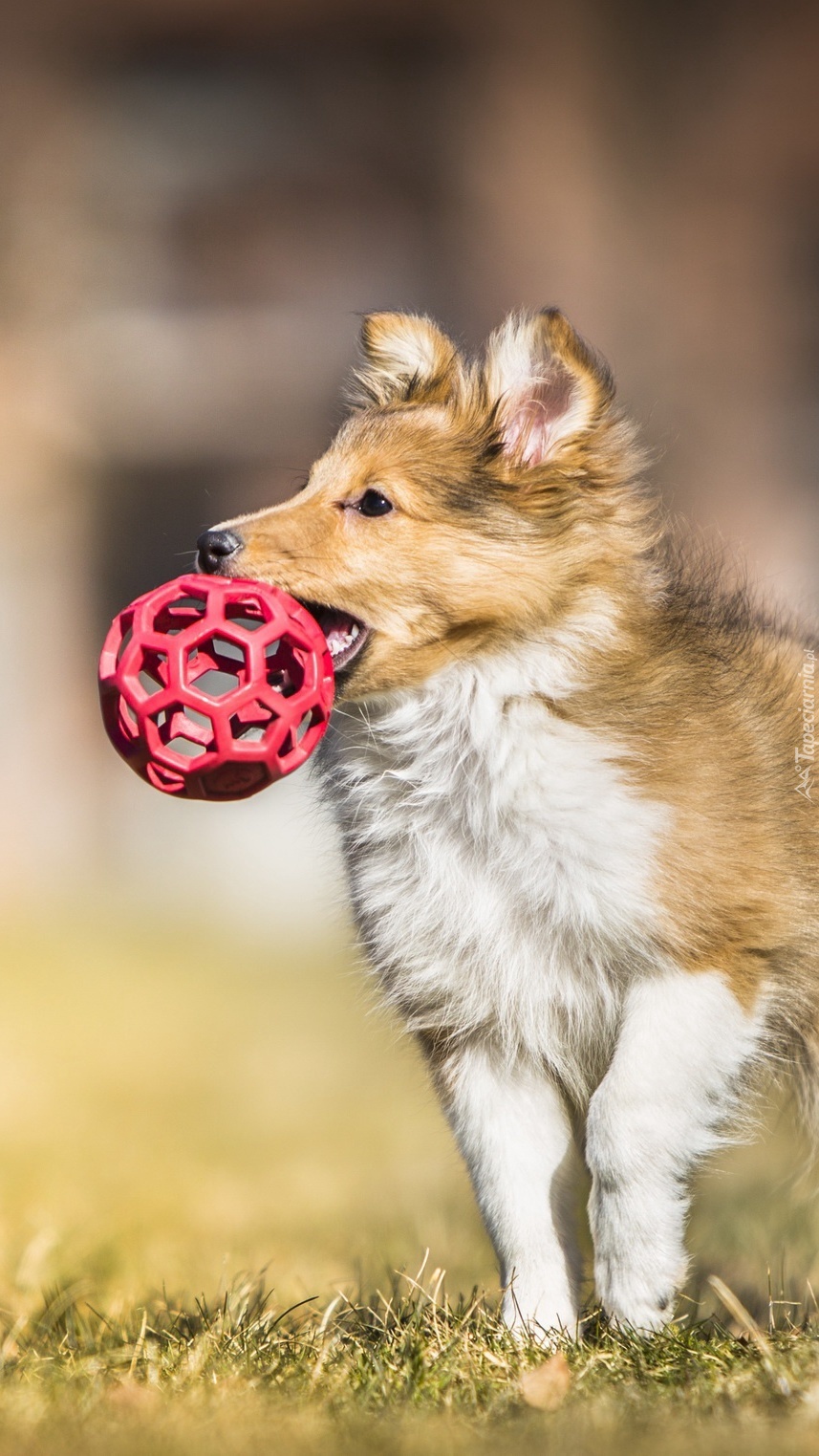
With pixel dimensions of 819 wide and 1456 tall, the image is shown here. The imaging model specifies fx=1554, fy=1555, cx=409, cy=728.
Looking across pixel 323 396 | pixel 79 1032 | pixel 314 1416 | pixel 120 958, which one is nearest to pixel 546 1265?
pixel 314 1416

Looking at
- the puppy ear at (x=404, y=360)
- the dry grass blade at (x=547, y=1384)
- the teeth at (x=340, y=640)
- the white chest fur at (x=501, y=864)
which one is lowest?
the dry grass blade at (x=547, y=1384)

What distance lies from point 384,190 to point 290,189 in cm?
68

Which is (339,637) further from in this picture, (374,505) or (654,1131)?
(654,1131)

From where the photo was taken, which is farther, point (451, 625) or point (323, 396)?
point (323, 396)

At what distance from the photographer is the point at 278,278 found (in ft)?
37.3

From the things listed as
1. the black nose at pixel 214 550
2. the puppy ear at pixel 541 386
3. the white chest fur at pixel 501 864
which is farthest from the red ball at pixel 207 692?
the puppy ear at pixel 541 386

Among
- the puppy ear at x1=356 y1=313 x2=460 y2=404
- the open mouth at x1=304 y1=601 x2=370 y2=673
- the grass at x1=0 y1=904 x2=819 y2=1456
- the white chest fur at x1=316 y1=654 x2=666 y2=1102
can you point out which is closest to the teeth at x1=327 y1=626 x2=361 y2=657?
the open mouth at x1=304 y1=601 x2=370 y2=673

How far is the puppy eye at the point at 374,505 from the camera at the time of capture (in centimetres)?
338

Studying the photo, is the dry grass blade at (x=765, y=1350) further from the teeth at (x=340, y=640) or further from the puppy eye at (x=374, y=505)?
the puppy eye at (x=374, y=505)

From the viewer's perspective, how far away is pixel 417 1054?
137 inches

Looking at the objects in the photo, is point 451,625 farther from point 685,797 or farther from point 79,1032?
point 79,1032

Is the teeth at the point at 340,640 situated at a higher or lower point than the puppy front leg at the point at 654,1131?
higher

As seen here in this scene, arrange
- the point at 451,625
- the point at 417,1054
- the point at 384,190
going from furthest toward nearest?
the point at 384,190, the point at 417,1054, the point at 451,625

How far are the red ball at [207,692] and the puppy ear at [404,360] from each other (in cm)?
93
